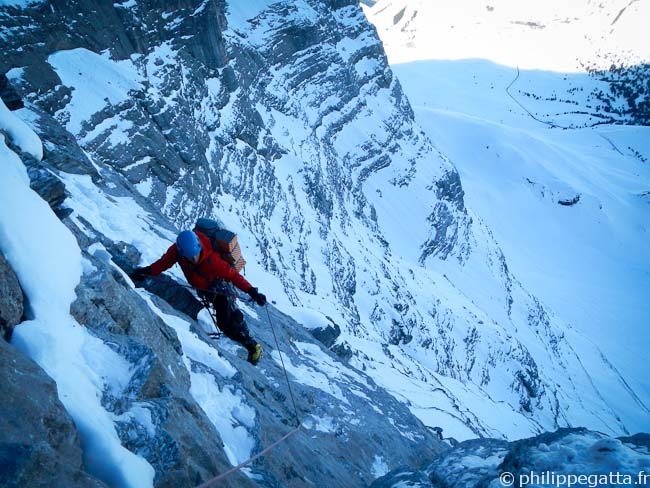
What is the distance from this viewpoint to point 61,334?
427cm

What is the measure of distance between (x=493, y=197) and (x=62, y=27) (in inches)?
2975

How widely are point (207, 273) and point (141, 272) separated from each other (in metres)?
1.06

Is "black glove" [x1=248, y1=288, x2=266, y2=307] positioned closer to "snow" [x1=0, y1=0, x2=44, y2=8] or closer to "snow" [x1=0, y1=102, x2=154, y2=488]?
"snow" [x1=0, y1=102, x2=154, y2=488]

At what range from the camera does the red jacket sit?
7148 mm

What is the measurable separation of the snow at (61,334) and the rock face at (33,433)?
243mm

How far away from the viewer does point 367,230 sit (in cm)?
4566

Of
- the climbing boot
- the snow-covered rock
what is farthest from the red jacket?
the snow-covered rock

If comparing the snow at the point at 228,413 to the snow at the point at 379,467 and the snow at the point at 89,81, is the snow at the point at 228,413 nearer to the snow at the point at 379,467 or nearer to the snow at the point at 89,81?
the snow at the point at 379,467

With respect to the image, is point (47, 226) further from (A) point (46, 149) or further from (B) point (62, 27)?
(B) point (62, 27)

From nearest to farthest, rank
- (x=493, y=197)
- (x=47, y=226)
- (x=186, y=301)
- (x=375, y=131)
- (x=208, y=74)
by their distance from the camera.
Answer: (x=47, y=226), (x=186, y=301), (x=208, y=74), (x=375, y=131), (x=493, y=197)

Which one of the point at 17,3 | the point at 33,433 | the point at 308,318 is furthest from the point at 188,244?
the point at 17,3

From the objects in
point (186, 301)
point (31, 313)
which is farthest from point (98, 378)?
point (186, 301)

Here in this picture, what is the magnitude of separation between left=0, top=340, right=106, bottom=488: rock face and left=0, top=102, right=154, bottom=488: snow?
0.80 feet

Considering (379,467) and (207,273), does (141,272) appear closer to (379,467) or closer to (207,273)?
(207,273)
